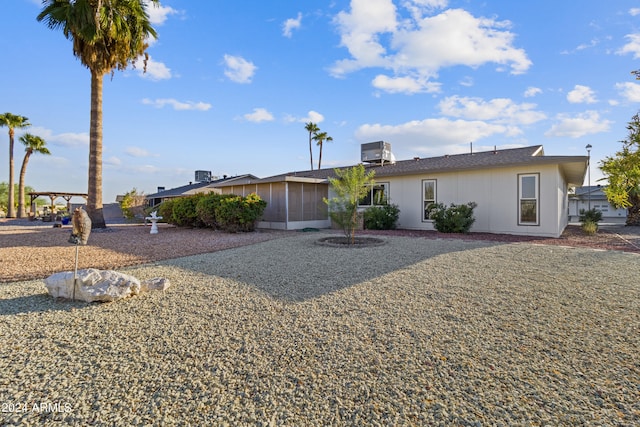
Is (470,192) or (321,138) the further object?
(321,138)

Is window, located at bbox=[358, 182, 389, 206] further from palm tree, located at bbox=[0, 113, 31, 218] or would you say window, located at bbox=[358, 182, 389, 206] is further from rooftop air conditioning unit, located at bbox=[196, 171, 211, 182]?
palm tree, located at bbox=[0, 113, 31, 218]

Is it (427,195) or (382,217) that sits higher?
(427,195)

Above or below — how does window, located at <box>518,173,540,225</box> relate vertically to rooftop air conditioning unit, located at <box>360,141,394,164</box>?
below

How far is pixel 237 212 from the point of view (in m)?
12.3

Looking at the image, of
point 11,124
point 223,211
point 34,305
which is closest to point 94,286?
point 34,305

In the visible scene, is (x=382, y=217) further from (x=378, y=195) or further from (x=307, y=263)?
(x=307, y=263)

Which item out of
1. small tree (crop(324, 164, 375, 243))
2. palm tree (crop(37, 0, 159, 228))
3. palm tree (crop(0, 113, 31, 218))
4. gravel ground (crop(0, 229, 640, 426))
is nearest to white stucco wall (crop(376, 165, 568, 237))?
small tree (crop(324, 164, 375, 243))

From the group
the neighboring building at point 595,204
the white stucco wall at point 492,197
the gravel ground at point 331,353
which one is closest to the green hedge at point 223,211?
the white stucco wall at point 492,197

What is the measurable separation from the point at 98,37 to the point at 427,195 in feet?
47.9

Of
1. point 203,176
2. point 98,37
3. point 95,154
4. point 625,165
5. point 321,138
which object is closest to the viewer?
point 625,165

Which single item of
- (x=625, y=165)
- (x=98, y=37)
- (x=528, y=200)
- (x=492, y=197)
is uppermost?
(x=98, y=37)

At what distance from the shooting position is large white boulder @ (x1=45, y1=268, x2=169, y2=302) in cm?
399

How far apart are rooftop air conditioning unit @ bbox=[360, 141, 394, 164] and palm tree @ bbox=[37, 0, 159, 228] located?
39.2 feet

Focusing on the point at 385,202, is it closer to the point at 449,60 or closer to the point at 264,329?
the point at 449,60
